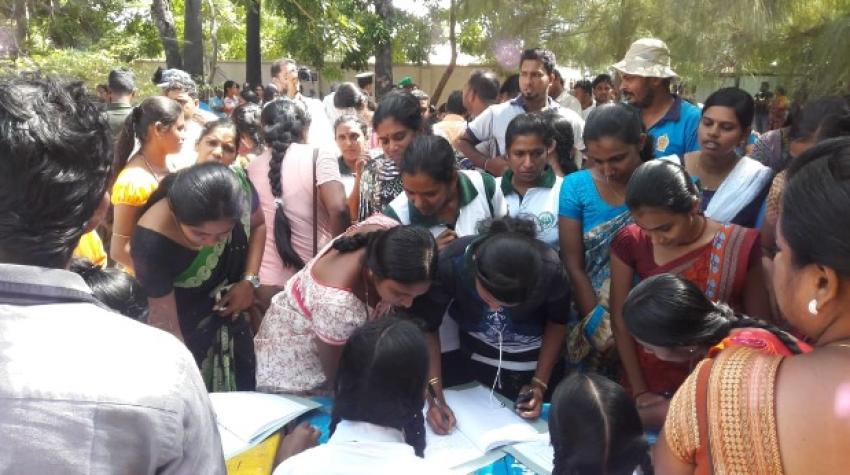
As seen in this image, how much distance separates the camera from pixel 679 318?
1739 millimetres

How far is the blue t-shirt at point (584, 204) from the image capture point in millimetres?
2424

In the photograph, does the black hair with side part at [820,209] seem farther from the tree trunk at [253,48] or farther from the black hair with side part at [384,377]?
the tree trunk at [253,48]

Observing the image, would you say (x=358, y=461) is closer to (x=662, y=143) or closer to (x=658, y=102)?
(x=662, y=143)

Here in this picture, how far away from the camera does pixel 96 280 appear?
200cm

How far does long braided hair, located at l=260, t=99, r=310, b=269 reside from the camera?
2930 millimetres

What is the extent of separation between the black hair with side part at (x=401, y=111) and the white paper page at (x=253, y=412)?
127 centimetres

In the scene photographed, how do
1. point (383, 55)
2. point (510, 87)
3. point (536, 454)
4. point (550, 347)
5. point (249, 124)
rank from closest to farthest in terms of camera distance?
point (536, 454) < point (550, 347) < point (249, 124) < point (510, 87) < point (383, 55)

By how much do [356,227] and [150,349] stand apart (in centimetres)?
126

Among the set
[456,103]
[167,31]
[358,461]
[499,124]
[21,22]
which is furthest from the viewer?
[167,31]

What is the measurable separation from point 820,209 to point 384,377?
976 millimetres

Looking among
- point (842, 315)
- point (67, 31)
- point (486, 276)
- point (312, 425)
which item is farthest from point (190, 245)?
point (67, 31)

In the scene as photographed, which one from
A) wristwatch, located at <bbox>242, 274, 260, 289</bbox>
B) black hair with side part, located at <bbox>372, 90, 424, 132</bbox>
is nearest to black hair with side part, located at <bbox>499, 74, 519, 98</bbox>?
black hair with side part, located at <bbox>372, 90, 424, 132</bbox>

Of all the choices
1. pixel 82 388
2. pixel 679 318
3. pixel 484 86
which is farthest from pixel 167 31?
pixel 82 388

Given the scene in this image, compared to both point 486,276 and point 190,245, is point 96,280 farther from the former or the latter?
point 486,276
